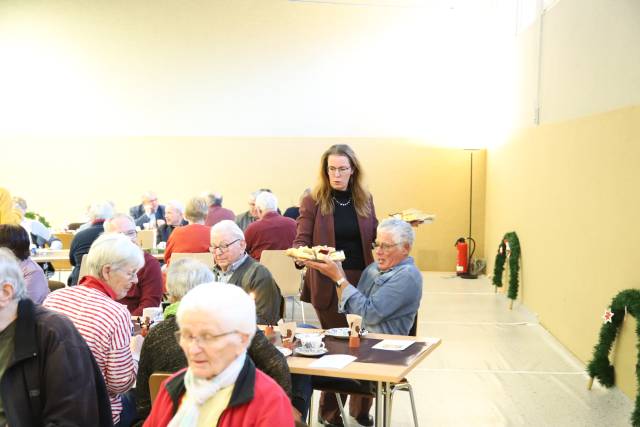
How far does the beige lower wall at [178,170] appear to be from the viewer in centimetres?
1207

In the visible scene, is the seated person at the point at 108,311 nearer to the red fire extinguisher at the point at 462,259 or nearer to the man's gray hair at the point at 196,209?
the man's gray hair at the point at 196,209

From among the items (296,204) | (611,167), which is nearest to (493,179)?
(296,204)

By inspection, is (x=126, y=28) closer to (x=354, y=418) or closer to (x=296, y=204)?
(x=296, y=204)

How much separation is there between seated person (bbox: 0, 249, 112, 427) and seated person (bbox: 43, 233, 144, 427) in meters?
0.48

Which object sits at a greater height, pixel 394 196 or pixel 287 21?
pixel 287 21

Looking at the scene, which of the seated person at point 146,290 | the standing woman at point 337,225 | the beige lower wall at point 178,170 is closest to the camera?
the standing woman at point 337,225

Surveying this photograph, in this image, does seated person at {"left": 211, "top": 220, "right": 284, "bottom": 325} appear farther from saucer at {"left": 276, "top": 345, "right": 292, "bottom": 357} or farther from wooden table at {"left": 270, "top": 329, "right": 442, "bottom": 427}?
wooden table at {"left": 270, "top": 329, "right": 442, "bottom": 427}

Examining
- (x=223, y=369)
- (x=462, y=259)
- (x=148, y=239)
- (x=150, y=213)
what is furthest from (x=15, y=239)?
(x=462, y=259)

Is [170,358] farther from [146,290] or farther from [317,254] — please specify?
[146,290]

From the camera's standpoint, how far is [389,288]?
378cm

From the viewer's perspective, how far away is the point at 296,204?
12250 mm

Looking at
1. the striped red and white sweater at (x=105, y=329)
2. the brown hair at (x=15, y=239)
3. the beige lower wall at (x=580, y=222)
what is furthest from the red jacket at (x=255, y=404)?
the beige lower wall at (x=580, y=222)

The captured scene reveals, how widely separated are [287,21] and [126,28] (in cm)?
268

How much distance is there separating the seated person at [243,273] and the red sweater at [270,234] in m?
2.86
